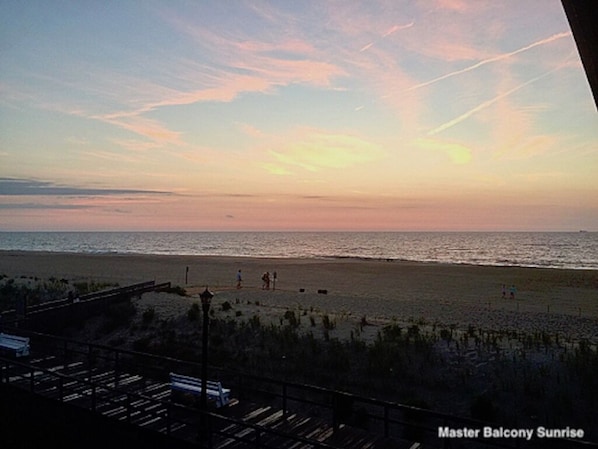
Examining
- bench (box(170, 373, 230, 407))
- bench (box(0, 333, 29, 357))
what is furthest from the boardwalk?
bench (box(0, 333, 29, 357))

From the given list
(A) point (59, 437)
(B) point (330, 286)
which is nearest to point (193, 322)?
(A) point (59, 437)

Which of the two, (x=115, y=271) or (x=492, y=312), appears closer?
(x=492, y=312)

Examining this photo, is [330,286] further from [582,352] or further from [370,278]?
[582,352]

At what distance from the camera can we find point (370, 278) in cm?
4972

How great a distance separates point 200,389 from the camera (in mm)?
9938

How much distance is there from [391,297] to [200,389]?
86.0 ft

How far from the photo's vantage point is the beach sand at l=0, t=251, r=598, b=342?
23216mm

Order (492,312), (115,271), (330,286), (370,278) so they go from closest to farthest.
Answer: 1. (492,312)
2. (330,286)
3. (370,278)
4. (115,271)

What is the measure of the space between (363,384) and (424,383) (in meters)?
1.76

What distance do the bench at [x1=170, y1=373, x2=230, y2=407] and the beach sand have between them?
8.57 m

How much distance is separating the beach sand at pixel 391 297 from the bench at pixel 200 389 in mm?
8567

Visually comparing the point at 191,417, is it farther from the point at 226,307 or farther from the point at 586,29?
the point at 226,307

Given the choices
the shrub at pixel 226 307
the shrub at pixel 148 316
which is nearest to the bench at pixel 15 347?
the shrub at pixel 148 316

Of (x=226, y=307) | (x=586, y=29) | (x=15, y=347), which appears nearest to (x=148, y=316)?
(x=226, y=307)
